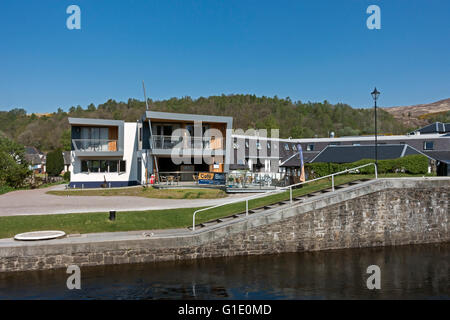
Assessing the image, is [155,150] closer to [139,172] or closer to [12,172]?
[139,172]

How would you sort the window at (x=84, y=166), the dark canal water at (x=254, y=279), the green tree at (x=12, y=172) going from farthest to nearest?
the window at (x=84, y=166) → the green tree at (x=12, y=172) → the dark canal water at (x=254, y=279)

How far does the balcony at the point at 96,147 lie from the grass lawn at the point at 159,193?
5.63m

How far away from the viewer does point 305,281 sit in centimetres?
1168

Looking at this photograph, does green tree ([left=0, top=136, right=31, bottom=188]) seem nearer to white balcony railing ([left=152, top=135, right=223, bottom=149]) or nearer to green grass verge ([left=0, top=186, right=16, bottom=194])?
green grass verge ([left=0, top=186, right=16, bottom=194])

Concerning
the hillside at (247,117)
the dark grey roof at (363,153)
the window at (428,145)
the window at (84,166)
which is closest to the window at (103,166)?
the window at (84,166)

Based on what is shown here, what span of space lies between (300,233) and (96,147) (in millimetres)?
26012

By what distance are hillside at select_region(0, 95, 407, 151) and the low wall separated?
72506 mm

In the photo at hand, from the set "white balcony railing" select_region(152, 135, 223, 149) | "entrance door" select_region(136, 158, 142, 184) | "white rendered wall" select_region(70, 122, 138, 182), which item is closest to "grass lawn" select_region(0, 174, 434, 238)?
"white balcony railing" select_region(152, 135, 223, 149)

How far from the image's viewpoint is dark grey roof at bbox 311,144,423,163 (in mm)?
30062

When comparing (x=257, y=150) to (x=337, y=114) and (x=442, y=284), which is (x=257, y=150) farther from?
(x=337, y=114)

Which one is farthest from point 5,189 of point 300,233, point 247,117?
point 247,117

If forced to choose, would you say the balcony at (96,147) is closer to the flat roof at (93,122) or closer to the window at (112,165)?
the window at (112,165)

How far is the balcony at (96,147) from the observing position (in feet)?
112

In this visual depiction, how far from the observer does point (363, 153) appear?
31250 millimetres
